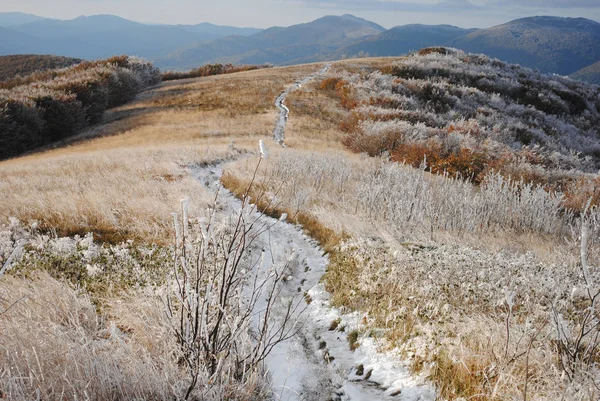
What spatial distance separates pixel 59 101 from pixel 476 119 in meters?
32.5

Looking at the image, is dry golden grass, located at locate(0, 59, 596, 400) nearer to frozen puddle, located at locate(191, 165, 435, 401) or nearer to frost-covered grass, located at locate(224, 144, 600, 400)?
frost-covered grass, located at locate(224, 144, 600, 400)

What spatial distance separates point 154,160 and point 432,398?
47.1 ft

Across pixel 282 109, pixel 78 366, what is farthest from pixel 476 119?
pixel 78 366

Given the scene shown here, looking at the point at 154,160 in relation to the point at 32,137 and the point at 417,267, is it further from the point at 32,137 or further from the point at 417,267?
the point at 32,137

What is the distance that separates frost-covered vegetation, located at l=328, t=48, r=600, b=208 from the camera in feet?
56.1

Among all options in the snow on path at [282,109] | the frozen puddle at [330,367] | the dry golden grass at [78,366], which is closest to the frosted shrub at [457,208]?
the frozen puddle at [330,367]

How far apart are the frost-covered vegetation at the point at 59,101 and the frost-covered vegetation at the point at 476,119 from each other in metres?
20.5

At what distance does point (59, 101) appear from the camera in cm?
2895

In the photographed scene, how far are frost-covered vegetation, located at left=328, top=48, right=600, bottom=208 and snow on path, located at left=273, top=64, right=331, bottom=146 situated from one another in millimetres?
3484

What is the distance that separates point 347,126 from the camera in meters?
27.0

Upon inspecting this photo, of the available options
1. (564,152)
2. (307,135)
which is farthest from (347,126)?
(564,152)

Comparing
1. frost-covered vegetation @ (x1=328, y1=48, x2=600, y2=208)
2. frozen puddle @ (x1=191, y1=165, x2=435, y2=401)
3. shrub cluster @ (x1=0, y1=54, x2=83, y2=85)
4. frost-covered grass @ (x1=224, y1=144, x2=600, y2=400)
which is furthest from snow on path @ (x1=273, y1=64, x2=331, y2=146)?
shrub cluster @ (x1=0, y1=54, x2=83, y2=85)

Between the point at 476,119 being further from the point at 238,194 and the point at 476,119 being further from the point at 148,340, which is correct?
the point at 148,340

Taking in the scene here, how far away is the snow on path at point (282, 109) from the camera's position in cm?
2458
